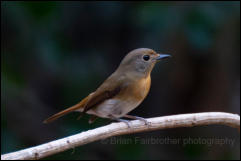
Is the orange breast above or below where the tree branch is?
above

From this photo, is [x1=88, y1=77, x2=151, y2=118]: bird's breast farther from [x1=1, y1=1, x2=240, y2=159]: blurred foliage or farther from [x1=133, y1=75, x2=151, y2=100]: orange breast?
[x1=1, y1=1, x2=240, y2=159]: blurred foliage

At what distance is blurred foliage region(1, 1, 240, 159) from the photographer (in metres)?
4.62

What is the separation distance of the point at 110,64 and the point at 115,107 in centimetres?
208

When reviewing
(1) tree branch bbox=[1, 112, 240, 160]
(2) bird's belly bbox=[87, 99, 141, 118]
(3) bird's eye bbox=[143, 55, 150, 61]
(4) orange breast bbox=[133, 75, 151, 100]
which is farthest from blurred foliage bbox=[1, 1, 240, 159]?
(1) tree branch bbox=[1, 112, 240, 160]

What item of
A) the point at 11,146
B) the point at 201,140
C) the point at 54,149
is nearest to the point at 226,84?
the point at 201,140

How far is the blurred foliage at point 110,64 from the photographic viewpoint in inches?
182

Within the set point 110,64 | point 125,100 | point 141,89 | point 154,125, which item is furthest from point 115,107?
point 110,64

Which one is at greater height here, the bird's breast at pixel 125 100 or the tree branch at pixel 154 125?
the bird's breast at pixel 125 100

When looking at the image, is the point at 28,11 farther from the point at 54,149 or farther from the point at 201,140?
the point at 201,140

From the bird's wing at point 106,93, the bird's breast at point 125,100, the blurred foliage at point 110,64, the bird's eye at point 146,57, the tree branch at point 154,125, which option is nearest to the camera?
the tree branch at point 154,125

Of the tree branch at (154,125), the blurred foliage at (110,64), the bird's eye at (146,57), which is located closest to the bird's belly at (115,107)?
the tree branch at (154,125)

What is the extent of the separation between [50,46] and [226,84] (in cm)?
260

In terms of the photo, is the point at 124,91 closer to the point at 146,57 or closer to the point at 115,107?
the point at 115,107

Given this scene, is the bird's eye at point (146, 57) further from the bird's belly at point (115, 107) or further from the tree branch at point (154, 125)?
the tree branch at point (154, 125)
